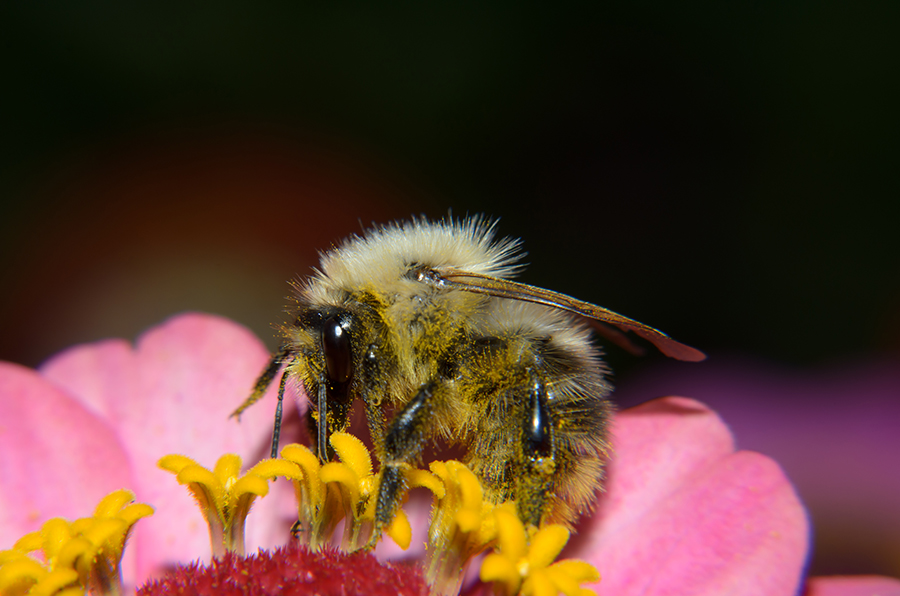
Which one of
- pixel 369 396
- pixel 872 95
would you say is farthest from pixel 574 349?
pixel 872 95

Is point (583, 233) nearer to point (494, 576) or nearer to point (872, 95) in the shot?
point (872, 95)

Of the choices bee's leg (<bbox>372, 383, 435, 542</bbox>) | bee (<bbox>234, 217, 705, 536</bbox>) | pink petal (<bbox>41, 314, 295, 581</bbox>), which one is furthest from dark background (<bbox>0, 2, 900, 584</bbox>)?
bee's leg (<bbox>372, 383, 435, 542</bbox>)

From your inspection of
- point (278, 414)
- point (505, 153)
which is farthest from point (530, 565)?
point (505, 153)

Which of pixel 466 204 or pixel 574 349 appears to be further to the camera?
pixel 466 204

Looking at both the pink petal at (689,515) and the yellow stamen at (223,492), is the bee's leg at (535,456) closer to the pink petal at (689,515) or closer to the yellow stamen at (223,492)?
the pink petal at (689,515)

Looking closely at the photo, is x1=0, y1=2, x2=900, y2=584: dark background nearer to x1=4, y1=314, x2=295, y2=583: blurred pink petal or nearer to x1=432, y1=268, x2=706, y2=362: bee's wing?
x1=4, y1=314, x2=295, y2=583: blurred pink petal

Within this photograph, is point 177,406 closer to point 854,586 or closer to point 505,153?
point 854,586

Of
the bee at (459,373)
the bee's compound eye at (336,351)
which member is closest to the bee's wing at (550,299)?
the bee at (459,373)
